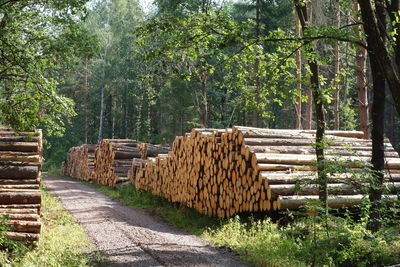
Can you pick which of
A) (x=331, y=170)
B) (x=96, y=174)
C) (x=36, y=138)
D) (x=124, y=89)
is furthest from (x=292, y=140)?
(x=124, y=89)

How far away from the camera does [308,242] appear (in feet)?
23.9

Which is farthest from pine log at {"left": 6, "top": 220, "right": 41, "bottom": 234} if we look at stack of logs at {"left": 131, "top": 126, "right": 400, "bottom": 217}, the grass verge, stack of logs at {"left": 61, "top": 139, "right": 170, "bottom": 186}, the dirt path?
stack of logs at {"left": 61, "top": 139, "right": 170, "bottom": 186}

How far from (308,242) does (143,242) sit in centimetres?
345

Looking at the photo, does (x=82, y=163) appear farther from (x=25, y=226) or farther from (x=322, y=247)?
(x=322, y=247)

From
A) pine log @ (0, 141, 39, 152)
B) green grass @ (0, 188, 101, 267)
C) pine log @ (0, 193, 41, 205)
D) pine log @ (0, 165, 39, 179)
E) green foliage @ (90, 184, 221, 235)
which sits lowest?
green foliage @ (90, 184, 221, 235)

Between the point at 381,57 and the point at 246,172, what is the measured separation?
13.6 feet

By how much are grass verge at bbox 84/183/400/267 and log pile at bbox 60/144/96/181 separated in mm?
18181

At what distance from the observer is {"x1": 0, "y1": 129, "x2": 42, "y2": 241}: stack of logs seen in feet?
26.5

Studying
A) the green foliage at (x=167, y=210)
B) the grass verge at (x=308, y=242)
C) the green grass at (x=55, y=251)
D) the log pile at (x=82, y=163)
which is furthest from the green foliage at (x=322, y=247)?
the log pile at (x=82, y=163)

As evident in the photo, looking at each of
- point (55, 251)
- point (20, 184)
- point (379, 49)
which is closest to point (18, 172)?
point (20, 184)

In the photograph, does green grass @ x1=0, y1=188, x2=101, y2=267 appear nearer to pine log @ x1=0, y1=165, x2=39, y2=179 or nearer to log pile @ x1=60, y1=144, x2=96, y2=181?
pine log @ x1=0, y1=165, x2=39, y2=179

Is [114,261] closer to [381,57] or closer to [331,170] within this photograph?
[331,170]

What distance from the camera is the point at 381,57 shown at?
25.8ft

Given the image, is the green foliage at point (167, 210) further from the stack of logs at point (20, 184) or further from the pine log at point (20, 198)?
the stack of logs at point (20, 184)
